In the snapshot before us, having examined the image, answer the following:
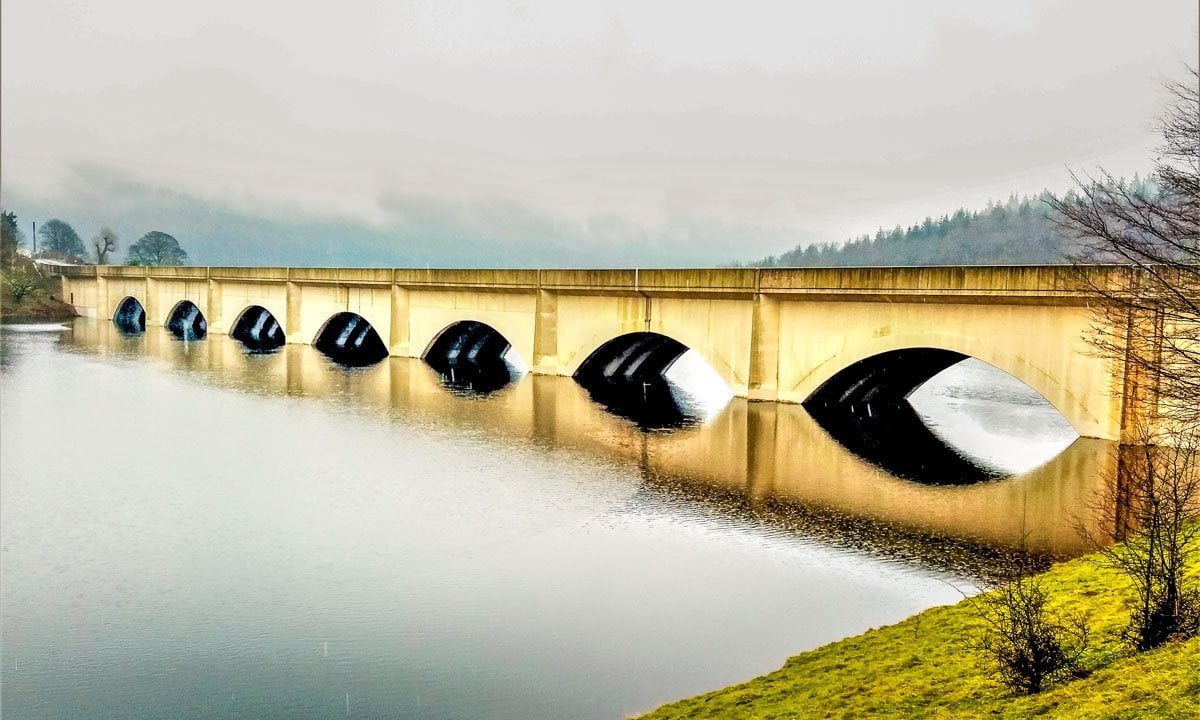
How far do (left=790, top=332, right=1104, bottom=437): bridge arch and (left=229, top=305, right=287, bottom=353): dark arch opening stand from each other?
1905 inches

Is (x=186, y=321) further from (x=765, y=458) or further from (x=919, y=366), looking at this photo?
(x=765, y=458)

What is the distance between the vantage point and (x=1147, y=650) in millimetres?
8938

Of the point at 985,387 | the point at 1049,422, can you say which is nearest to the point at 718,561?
the point at 1049,422

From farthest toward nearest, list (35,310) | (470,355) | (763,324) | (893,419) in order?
1. (35,310)
2. (470,355)
3. (893,419)
4. (763,324)

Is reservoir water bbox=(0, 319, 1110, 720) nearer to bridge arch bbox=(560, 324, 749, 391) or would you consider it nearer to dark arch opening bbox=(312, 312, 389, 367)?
bridge arch bbox=(560, 324, 749, 391)

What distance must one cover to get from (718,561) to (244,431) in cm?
1952

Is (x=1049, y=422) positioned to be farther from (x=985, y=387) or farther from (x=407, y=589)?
(x=407, y=589)

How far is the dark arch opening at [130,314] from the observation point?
301 ft

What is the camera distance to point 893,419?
3547 centimetres

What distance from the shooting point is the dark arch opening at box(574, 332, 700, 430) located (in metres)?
37.1

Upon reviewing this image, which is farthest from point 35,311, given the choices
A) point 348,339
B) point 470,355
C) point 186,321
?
point 470,355

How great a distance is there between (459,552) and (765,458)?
11800mm

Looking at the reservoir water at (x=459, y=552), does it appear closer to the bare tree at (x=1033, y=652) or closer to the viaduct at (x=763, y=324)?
the viaduct at (x=763, y=324)

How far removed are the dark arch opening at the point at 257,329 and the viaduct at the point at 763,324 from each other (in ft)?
24.7
